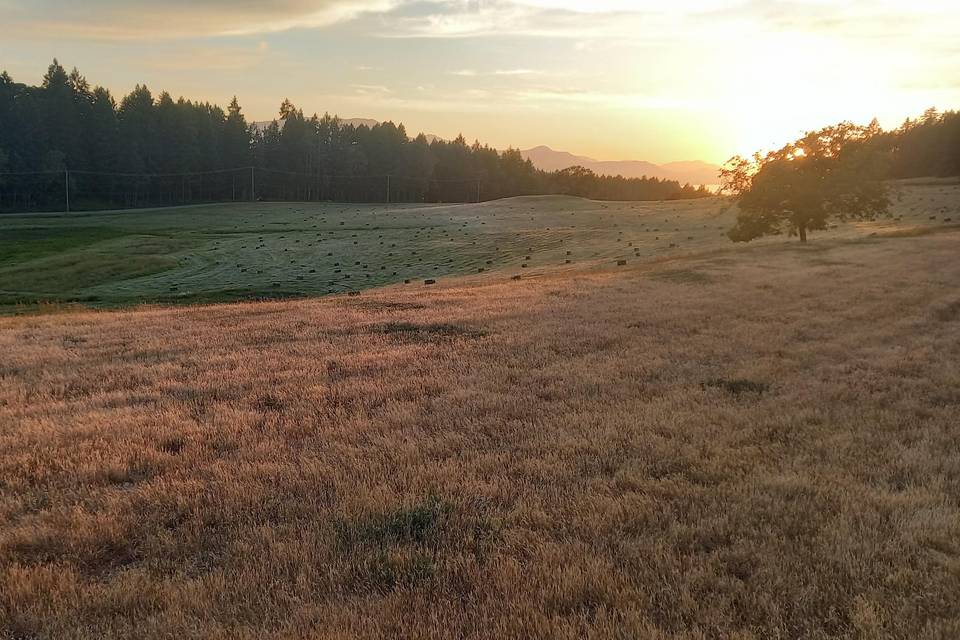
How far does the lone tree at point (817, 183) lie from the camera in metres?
44.1

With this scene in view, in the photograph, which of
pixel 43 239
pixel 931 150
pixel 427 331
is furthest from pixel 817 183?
pixel 931 150

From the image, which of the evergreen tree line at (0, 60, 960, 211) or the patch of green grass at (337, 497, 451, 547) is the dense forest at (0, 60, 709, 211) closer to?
the evergreen tree line at (0, 60, 960, 211)

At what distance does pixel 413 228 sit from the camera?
81188 millimetres

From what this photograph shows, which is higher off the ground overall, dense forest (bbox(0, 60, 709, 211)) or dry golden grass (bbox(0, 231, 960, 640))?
dense forest (bbox(0, 60, 709, 211))

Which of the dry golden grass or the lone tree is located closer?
the dry golden grass

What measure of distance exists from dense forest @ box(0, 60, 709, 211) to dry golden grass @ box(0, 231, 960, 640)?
12635 cm

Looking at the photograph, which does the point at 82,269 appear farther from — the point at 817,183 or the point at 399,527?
the point at 817,183

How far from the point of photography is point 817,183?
45.0 metres

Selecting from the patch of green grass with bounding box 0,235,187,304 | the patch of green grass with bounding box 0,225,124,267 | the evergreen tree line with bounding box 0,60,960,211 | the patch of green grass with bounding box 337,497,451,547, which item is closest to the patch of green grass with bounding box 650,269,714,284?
the patch of green grass with bounding box 337,497,451,547

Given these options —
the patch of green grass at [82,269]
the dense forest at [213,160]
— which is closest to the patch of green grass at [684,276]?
the patch of green grass at [82,269]

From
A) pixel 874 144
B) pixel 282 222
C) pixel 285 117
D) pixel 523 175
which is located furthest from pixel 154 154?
pixel 874 144

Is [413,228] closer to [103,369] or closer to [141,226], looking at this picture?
[141,226]

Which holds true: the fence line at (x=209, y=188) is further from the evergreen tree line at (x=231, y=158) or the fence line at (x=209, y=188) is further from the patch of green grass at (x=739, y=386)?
the patch of green grass at (x=739, y=386)

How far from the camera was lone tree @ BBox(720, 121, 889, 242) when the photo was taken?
44.1 meters
